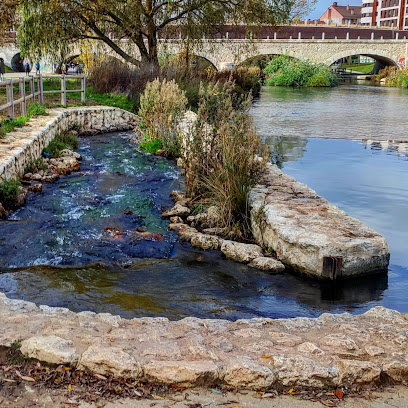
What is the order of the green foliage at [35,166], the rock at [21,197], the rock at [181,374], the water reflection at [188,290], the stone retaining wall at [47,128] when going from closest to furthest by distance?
1. the rock at [181,374]
2. the water reflection at [188,290]
3. the rock at [21,197]
4. the stone retaining wall at [47,128]
5. the green foliage at [35,166]

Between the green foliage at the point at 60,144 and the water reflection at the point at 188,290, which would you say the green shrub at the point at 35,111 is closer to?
the green foliage at the point at 60,144

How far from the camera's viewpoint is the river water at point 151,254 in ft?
16.4

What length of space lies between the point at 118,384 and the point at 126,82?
59.0ft

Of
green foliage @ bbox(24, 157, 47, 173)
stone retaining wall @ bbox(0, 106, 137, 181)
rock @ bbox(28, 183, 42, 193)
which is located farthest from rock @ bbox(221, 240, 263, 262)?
green foliage @ bbox(24, 157, 47, 173)

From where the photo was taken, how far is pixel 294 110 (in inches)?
946

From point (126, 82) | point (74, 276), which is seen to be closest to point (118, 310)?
point (74, 276)

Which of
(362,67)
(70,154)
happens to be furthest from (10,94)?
(362,67)

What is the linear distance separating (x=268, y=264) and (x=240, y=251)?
45cm

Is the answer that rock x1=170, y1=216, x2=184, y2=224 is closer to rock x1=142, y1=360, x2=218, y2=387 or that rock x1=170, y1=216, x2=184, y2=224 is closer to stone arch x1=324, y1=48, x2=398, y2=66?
rock x1=142, y1=360, x2=218, y2=387

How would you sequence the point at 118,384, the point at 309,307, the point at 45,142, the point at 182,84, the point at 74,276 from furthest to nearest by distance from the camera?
the point at 182,84 → the point at 45,142 → the point at 74,276 → the point at 309,307 → the point at 118,384

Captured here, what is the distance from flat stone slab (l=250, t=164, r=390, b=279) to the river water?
0.53ft

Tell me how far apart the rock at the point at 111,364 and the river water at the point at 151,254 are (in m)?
1.40

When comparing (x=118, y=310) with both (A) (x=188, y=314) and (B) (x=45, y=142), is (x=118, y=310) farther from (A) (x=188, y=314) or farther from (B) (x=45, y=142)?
(B) (x=45, y=142)

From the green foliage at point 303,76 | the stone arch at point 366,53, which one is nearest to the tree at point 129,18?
the green foliage at point 303,76
